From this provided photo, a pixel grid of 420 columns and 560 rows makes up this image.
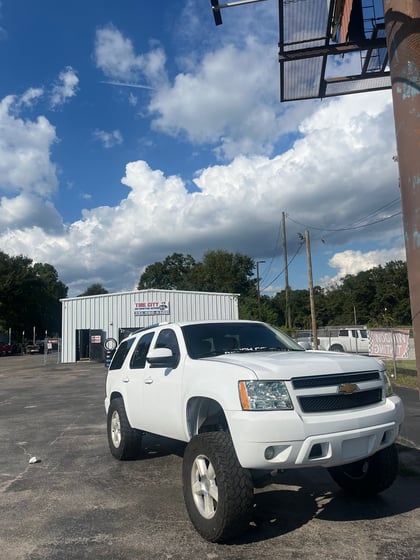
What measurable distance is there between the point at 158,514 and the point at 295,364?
6.60 ft

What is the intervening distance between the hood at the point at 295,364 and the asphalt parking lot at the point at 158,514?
1.33 meters

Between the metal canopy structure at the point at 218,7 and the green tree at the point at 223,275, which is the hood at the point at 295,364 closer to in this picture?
the metal canopy structure at the point at 218,7

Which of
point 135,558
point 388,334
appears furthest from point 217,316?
point 135,558

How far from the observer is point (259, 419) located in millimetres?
3824

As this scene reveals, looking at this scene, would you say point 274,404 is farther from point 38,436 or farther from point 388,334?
point 388,334

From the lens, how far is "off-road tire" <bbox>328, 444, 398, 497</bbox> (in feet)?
15.4

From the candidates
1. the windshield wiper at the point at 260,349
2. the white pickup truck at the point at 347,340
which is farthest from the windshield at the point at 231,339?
the white pickup truck at the point at 347,340

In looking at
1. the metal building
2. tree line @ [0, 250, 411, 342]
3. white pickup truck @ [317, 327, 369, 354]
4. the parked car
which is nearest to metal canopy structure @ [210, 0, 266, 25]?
white pickup truck @ [317, 327, 369, 354]

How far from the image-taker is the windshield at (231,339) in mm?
5365

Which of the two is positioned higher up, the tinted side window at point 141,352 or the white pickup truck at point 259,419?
the tinted side window at point 141,352

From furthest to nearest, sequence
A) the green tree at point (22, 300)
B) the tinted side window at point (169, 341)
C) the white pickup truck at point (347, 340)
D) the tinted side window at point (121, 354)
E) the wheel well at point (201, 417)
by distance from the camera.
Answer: the green tree at point (22, 300) < the white pickup truck at point (347, 340) < the tinted side window at point (121, 354) < the tinted side window at point (169, 341) < the wheel well at point (201, 417)

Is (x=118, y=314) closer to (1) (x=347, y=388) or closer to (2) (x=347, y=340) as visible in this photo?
(2) (x=347, y=340)

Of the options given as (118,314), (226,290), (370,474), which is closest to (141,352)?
(370,474)

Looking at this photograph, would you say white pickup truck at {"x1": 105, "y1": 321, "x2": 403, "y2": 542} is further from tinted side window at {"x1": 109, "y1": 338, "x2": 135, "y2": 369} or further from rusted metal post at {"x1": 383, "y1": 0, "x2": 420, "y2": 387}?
tinted side window at {"x1": 109, "y1": 338, "x2": 135, "y2": 369}
